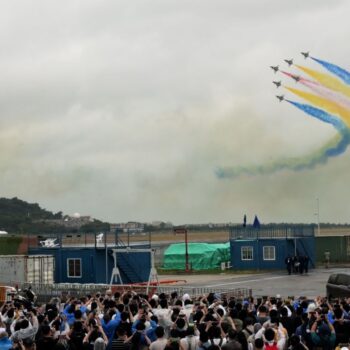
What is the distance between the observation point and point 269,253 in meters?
57.8

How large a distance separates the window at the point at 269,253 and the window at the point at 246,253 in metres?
1.24

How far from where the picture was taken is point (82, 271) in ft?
150

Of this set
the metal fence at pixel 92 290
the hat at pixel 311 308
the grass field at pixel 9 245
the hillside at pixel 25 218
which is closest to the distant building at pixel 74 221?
the hillside at pixel 25 218

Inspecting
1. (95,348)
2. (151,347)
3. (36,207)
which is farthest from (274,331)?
(36,207)

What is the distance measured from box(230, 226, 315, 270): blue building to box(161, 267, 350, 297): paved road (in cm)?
285

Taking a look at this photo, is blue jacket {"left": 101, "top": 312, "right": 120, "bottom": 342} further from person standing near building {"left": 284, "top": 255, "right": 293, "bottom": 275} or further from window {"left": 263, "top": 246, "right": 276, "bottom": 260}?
window {"left": 263, "top": 246, "right": 276, "bottom": 260}

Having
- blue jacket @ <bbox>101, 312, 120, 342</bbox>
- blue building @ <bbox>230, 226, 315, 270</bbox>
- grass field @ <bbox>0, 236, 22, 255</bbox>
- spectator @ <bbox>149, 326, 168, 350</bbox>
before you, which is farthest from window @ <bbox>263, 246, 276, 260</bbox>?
spectator @ <bbox>149, 326, 168, 350</bbox>

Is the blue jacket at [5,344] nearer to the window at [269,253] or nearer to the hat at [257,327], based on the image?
the hat at [257,327]

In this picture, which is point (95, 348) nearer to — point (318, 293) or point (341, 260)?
point (318, 293)

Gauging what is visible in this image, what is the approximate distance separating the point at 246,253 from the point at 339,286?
28065 millimetres

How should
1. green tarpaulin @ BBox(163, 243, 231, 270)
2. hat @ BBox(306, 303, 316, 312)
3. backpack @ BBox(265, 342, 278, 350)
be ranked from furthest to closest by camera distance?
green tarpaulin @ BBox(163, 243, 231, 270)
hat @ BBox(306, 303, 316, 312)
backpack @ BBox(265, 342, 278, 350)

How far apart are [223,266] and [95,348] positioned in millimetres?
48239

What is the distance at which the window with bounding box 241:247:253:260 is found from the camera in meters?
58.5

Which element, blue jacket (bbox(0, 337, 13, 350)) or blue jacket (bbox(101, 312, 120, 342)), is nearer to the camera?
blue jacket (bbox(0, 337, 13, 350))
